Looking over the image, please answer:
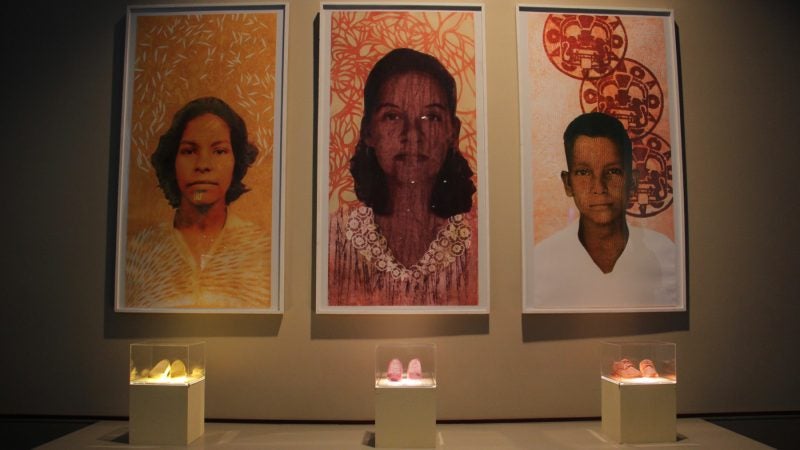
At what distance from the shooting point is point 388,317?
10.8 ft

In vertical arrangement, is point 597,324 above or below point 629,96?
below

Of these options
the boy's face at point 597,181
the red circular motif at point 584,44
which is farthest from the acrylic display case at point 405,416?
the red circular motif at point 584,44

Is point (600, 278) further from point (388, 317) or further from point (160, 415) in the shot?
point (160, 415)

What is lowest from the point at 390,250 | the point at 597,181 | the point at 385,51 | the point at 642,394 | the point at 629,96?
the point at 642,394

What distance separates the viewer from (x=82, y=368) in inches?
130

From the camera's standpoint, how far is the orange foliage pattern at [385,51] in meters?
3.31

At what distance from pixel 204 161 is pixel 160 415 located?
1.38 meters

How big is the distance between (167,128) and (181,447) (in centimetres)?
173

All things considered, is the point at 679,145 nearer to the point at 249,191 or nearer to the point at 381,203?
the point at 381,203

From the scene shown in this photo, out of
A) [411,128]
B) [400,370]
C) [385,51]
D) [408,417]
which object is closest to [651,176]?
[411,128]

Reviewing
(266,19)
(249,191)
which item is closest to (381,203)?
(249,191)

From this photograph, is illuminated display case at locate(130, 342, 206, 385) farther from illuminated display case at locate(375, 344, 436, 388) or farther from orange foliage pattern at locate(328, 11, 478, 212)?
orange foliage pattern at locate(328, 11, 478, 212)

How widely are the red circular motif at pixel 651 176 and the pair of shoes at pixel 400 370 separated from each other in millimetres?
1512

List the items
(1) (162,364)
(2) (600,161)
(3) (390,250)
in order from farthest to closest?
(2) (600,161) → (3) (390,250) → (1) (162,364)
